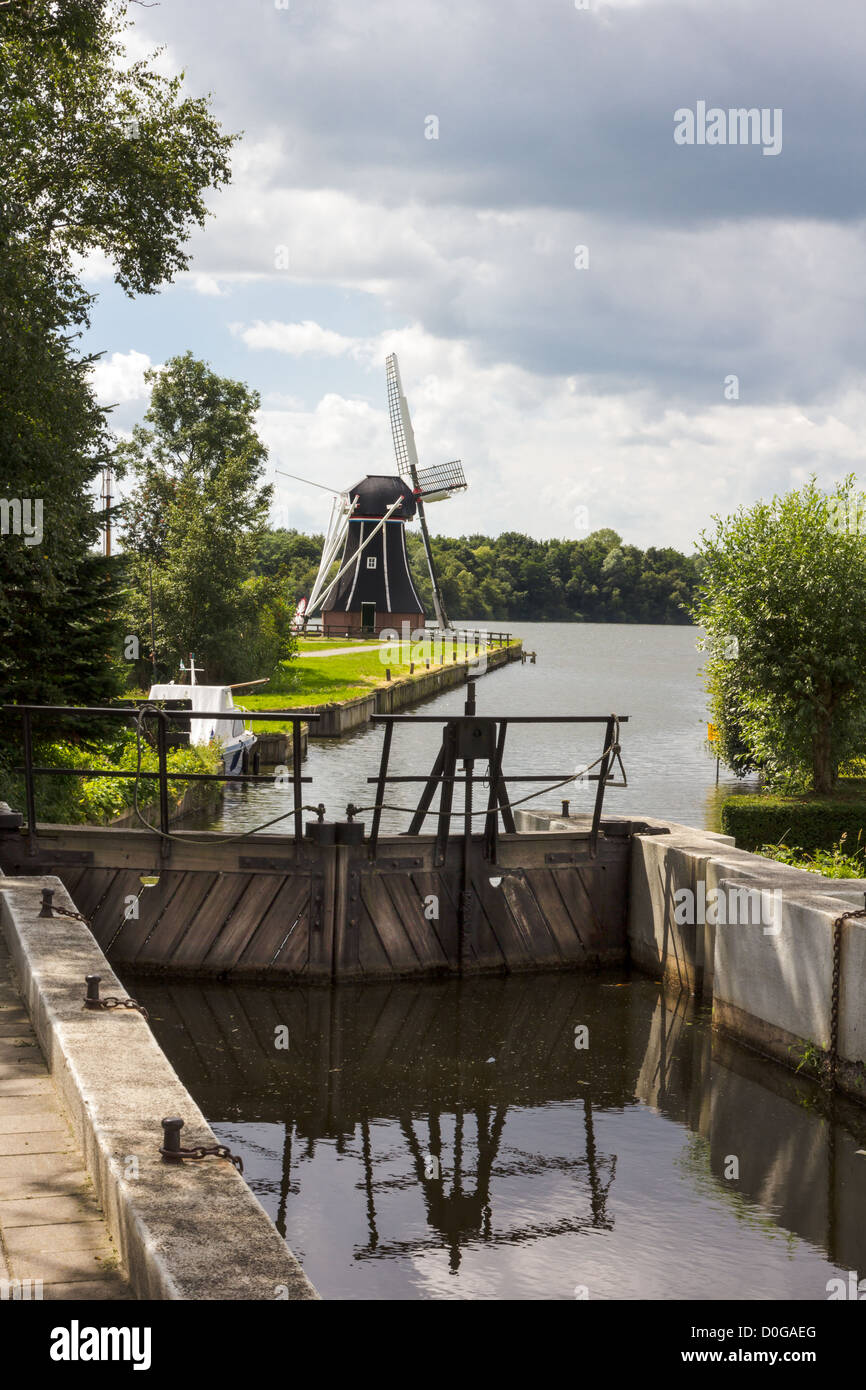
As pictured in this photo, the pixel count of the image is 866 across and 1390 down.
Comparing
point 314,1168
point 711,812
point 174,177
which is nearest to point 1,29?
point 174,177

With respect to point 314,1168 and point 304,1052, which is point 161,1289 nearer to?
point 314,1168

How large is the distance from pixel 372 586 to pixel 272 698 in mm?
35069

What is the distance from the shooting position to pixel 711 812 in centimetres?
2747

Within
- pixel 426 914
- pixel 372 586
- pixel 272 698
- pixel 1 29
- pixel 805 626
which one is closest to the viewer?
pixel 426 914

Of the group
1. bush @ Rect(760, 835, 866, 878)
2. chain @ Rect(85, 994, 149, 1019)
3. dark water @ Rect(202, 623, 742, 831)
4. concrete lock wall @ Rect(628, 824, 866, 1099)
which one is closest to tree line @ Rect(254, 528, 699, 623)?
dark water @ Rect(202, 623, 742, 831)

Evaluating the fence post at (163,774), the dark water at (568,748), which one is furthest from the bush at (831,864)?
the fence post at (163,774)

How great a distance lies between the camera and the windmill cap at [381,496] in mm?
76062

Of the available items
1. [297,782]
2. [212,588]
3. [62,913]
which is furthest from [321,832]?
[212,588]

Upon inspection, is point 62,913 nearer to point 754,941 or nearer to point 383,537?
point 754,941

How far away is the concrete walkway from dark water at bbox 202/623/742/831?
34.4 ft

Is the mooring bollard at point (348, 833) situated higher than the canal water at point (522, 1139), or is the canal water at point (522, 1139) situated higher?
the mooring bollard at point (348, 833)

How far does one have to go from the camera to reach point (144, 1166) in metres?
4.85

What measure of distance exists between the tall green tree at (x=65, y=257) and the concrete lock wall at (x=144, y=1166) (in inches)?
391

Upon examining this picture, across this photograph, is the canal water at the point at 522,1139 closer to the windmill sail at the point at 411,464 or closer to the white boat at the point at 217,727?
the white boat at the point at 217,727
